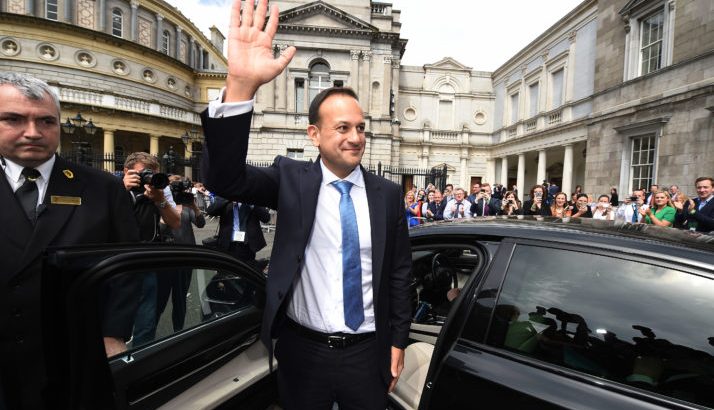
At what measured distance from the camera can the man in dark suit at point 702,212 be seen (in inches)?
226

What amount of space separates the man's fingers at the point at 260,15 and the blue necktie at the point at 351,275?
2.74 feet

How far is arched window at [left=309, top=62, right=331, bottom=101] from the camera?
80.2 feet

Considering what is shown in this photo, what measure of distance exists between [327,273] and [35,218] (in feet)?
4.45

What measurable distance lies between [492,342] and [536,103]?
86.1 ft

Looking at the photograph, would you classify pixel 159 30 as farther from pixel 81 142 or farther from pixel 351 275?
pixel 351 275

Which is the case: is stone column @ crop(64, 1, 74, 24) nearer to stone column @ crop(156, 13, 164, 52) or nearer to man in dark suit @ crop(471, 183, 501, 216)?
stone column @ crop(156, 13, 164, 52)

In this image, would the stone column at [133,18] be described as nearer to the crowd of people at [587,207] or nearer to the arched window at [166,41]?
the arched window at [166,41]

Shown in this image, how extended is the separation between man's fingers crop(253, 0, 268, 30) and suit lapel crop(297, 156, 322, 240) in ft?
2.09

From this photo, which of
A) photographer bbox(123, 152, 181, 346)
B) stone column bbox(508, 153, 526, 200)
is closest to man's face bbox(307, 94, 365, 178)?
photographer bbox(123, 152, 181, 346)

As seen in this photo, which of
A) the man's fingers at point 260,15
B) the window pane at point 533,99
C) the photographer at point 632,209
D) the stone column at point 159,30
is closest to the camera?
the man's fingers at point 260,15

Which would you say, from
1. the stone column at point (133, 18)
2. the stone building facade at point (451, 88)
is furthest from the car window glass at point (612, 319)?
the stone column at point (133, 18)

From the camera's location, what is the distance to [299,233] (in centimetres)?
153

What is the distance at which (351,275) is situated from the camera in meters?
1.56

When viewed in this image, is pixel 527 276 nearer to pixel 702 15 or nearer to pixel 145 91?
pixel 702 15
